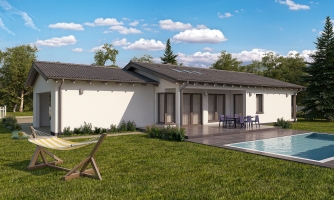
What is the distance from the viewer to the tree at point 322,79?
77.8ft

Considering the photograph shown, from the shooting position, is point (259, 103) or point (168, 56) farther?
point (168, 56)

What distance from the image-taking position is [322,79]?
2438cm

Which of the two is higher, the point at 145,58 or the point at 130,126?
the point at 145,58

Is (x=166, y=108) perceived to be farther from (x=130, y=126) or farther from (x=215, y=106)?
(x=215, y=106)

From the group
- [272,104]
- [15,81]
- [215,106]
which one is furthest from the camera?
[15,81]

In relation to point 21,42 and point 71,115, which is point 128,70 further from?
point 21,42

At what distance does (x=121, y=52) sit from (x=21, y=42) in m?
19.9

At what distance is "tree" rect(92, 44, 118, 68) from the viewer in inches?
2133

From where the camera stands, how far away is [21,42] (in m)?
54.6

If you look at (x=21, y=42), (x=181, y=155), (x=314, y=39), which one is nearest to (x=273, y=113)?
(x=314, y=39)

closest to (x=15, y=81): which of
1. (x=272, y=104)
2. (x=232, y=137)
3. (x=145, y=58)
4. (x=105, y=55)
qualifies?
(x=105, y=55)

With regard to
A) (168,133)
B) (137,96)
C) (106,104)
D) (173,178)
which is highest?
(137,96)

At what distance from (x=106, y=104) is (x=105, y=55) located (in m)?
41.4

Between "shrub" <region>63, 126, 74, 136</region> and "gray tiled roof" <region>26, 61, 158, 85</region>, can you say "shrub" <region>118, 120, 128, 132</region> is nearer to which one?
"gray tiled roof" <region>26, 61, 158, 85</region>
